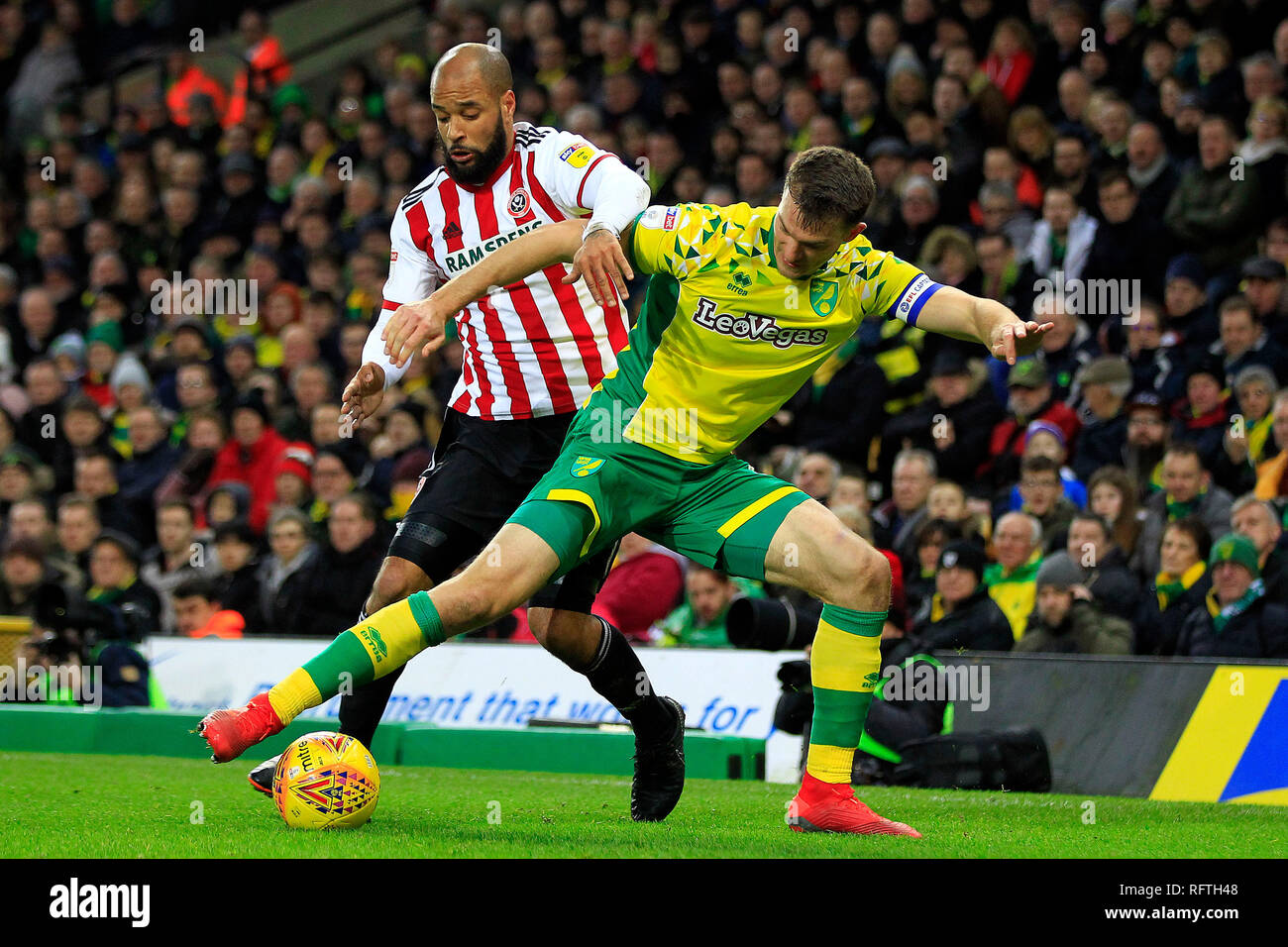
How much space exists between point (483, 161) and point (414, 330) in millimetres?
1313

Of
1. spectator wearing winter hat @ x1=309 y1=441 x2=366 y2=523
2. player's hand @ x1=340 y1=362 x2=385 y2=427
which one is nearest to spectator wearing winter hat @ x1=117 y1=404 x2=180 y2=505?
spectator wearing winter hat @ x1=309 y1=441 x2=366 y2=523

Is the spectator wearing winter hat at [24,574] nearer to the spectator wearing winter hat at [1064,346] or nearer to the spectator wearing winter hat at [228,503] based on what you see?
the spectator wearing winter hat at [228,503]

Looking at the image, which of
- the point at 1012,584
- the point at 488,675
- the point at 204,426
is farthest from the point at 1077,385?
the point at 204,426

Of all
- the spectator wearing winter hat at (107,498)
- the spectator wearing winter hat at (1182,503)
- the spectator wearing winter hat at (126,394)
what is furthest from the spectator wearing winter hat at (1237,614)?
the spectator wearing winter hat at (126,394)

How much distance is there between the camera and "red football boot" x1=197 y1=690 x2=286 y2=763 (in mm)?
4863

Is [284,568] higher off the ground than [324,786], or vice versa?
[284,568]

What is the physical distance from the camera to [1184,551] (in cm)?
884

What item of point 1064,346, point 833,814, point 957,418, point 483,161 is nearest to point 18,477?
point 957,418

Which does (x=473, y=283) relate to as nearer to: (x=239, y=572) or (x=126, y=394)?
(x=239, y=572)

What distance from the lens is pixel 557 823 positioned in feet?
18.9

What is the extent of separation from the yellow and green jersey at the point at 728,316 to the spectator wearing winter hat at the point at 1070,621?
331 centimetres

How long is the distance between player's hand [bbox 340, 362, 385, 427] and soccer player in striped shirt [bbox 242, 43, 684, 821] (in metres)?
0.32

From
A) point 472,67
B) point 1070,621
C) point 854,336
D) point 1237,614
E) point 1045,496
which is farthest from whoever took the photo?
point 854,336

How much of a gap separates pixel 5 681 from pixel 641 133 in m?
6.69
